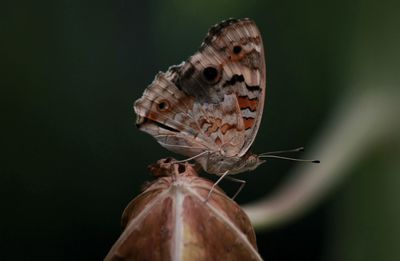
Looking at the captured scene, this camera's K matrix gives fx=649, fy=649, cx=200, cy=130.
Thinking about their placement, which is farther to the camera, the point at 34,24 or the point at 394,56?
the point at 34,24

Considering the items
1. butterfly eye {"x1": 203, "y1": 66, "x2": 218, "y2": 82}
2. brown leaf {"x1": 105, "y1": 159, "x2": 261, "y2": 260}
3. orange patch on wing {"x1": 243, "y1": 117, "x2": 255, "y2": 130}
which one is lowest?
brown leaf {"x1": 105, "y1": 159, "x2": 261, "y2": 260}

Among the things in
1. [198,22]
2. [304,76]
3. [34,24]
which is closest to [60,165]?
[34,24]

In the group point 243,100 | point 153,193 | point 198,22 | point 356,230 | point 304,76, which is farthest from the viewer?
point 304,76

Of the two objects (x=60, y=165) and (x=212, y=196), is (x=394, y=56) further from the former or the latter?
(x=60, y=165)

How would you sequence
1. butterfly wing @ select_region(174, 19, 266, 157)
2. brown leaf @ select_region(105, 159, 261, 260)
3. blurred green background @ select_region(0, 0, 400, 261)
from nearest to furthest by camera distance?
brown leaf @ select_region(105, 159, 261, 260)
butterfly wing @ select_region(174, 19, 266, 157)
blurred green background @ select_region(0, 0, 400, 261)

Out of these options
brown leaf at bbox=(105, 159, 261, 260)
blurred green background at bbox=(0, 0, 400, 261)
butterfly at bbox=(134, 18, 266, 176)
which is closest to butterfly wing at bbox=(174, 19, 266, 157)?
butterfly at bbox=(134, 18, 266, 176)

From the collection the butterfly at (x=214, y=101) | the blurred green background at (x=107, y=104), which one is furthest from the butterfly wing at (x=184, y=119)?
the blurred green background at (x=107, y=104)

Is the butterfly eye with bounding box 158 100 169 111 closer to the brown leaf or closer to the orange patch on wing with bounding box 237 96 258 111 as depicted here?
the orange patch on wing with bounding box 237 96 258 111
